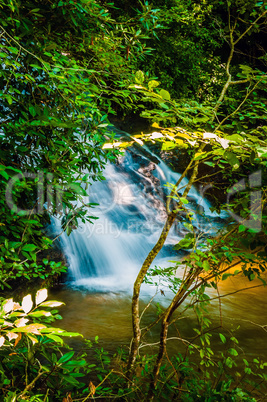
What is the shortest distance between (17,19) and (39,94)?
24.0 inches

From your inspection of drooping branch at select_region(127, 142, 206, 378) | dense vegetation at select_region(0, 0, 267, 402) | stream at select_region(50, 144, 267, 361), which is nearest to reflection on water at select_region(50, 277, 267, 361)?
stream at select_region(50, 144, 267, 361)

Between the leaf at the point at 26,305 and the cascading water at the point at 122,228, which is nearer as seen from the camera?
the leaf at the point at 26,305

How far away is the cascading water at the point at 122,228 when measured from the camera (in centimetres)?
635

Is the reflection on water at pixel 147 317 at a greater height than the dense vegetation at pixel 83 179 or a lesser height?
Result: lesser

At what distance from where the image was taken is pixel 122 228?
8227 mm

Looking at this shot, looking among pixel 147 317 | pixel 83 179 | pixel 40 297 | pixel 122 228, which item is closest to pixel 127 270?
pixel 122 228

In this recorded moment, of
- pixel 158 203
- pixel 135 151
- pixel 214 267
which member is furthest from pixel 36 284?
pixel 135 151

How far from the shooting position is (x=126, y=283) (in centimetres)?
632

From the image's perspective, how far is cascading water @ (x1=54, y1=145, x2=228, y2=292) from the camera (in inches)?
250

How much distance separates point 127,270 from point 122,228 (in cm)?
154

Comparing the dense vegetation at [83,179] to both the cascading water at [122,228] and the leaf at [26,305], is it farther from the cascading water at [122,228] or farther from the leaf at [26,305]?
the cascading water at [122,228]

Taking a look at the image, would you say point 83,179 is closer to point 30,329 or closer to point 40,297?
point 40,297

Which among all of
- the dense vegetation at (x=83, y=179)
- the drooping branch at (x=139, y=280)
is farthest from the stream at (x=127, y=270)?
the dense vegetation at (x=83, y=179)

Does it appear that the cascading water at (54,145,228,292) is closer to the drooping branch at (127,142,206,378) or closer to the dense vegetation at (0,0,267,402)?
the dense vegetation at (0,0,267,402)
